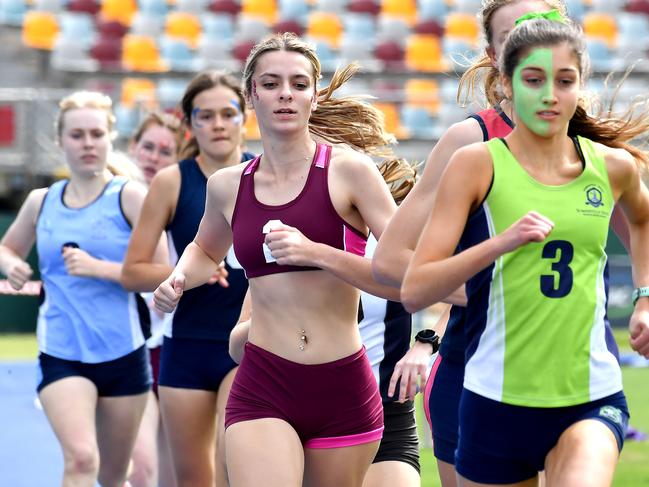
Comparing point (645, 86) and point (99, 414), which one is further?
point (645, 86)

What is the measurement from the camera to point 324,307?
170 inches

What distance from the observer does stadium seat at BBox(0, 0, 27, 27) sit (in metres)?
20.2

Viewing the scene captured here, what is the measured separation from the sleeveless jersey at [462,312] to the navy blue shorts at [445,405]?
4cm

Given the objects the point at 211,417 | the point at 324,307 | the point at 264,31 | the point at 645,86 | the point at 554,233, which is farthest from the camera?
the point at 264,31

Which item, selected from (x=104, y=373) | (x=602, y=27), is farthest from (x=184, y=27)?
(x=104, y=373)

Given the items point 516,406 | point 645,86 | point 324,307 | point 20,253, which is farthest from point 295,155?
point 645,86

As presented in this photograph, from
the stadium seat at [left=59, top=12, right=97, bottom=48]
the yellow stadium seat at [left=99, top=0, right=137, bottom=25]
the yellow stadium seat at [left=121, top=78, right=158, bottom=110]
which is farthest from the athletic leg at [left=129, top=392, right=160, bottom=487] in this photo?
the yellow stadium seat at [left=99, top=0, right=137, bottom=25]

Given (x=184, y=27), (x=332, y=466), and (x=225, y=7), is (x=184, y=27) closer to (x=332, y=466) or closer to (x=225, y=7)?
(x=225, y=7)

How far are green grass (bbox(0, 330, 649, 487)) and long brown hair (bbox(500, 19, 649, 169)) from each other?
14.3ft

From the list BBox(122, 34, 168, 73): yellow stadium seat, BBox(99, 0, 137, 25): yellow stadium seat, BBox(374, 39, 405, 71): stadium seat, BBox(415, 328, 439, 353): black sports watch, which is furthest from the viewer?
BBox(99, 0, 137, 25): yellow stadium seat

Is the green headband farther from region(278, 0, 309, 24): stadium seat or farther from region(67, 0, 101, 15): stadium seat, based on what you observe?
region(67, 0, 101, 15): stadium seat

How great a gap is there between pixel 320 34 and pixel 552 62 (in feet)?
57.5

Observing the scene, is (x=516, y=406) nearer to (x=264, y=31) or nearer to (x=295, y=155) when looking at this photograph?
(x=295, y=155)

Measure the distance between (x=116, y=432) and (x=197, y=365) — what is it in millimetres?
601
